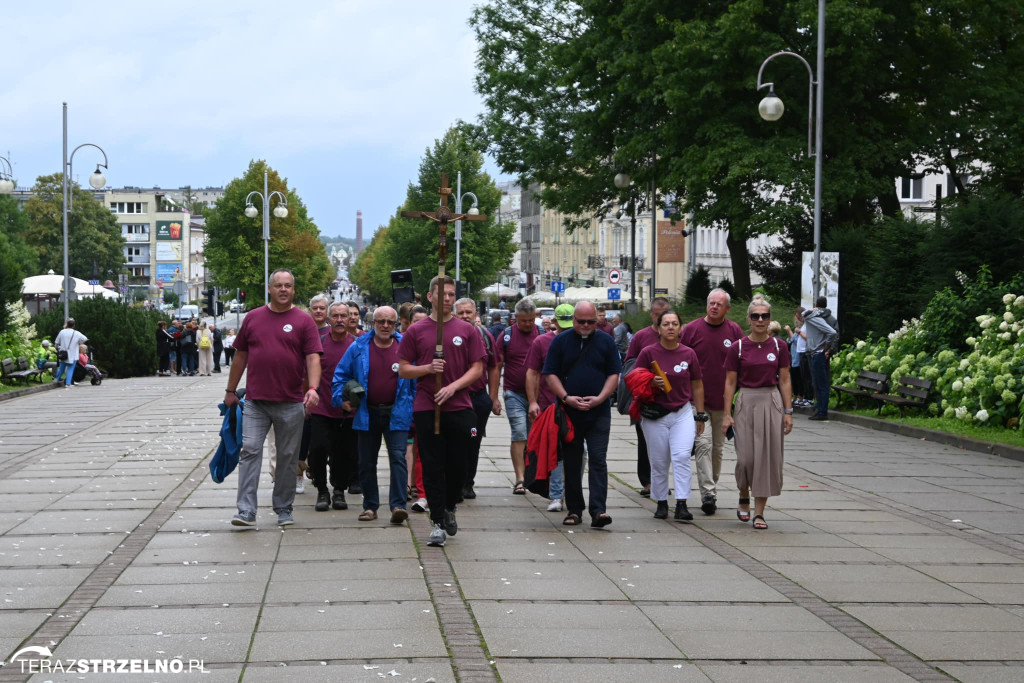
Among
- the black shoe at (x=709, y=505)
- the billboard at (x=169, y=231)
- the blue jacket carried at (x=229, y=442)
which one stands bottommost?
the black shoe at (x=709, y=505)

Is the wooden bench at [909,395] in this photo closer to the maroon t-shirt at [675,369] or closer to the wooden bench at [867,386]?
the wooden bench at [867,386]

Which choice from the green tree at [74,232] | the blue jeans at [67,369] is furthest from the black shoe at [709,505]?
the green tree at [74,232]

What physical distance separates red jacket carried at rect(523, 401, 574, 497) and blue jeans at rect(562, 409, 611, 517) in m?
0.10

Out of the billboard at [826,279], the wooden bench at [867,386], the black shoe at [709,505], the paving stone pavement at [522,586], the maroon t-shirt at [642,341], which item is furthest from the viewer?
the billboard at [826,279]

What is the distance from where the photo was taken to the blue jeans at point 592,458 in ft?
34.0

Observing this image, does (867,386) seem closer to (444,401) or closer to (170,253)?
(444,401)

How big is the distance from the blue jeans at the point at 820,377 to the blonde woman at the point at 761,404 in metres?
11.3

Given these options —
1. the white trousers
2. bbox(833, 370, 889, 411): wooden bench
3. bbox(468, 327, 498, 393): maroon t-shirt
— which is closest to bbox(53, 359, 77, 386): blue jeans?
bbox(833, 370, 889, 411): wooden bench

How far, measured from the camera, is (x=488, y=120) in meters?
40.6

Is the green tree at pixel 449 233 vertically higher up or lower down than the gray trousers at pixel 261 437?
higher up

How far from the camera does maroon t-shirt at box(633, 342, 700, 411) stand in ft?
34.9

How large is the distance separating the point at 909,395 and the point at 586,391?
37.8 ft

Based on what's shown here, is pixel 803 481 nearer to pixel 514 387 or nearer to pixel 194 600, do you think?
pixel 514 387

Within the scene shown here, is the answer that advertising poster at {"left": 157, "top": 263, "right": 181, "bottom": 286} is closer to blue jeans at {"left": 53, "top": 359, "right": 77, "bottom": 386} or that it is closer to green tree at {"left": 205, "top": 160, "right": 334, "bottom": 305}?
green tree at {"left": 205, "top": 160, "right": 334, "bottom": 305}
